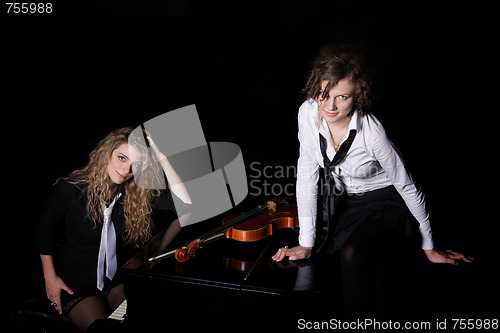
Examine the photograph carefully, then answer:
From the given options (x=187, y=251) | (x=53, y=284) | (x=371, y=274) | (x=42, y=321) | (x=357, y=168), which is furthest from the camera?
(x=53, y=284)

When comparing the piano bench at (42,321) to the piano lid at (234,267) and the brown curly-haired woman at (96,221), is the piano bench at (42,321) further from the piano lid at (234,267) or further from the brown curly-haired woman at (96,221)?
the piano lid at (234,267)

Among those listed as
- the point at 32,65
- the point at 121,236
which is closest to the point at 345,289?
the point at 121,236

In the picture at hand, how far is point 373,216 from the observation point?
1.95 metres

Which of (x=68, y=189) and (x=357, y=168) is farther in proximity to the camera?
(x=68, y=189)

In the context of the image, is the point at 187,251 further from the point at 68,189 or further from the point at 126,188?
the point at 68,189

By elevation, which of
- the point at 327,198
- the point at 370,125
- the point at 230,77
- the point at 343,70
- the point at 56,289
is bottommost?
the point at 56,289

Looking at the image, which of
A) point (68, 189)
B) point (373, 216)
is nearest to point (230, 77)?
point (68, 189)

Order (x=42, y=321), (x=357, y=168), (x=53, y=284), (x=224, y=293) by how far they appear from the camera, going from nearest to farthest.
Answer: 1. (x=224, y=293)
2. (x=357, y=168)
3. (x=42, y=321)
4. (x=53, y=284)

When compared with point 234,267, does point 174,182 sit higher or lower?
higher

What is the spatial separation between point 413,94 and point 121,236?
2.46 metres

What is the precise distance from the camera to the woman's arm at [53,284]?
217 centimetres

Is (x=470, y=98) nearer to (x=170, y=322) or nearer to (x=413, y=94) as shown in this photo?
(x=413, y=94)

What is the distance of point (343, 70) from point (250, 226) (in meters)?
0.87

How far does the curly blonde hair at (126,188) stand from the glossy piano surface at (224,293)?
52 cm
